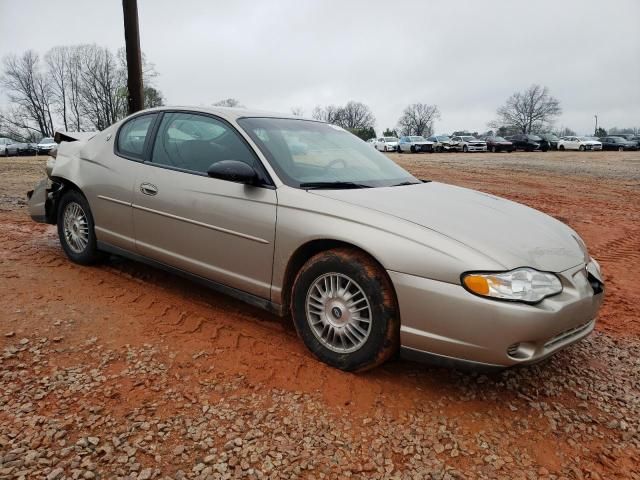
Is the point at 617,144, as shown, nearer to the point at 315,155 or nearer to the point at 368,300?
the point at 315,155

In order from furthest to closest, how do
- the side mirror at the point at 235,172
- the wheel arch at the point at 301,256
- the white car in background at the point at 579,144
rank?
the white car in background at the point at 579,144 → the side mirror at the point at 235,172 → the wheel arch at the point at 301,256

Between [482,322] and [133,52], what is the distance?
26.3ft

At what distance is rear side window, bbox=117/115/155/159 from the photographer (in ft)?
13.6

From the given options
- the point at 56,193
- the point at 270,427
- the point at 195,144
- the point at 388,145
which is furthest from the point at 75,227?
the point at 388,145

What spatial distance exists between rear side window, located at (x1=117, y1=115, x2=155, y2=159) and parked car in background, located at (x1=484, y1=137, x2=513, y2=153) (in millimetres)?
34192

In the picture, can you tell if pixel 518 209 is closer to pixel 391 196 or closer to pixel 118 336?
pixel 391 196

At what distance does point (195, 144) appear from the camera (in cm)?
379

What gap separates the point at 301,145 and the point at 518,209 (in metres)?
1.62

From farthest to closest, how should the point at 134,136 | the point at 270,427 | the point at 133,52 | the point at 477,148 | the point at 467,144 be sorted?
the point at 467,144
the point at 477,148
the point at 133,52
the point at 134,136
the point at 270,427

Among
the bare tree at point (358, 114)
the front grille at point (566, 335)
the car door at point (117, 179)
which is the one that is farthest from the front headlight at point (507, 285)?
the bare tree at point (358, 114)

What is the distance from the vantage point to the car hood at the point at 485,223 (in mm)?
2654

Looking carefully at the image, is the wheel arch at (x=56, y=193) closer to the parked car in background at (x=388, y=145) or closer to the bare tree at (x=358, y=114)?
the parked car in background at (x=388, y=145)

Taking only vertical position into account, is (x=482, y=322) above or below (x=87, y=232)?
below

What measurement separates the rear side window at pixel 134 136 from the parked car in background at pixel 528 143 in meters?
36.2
